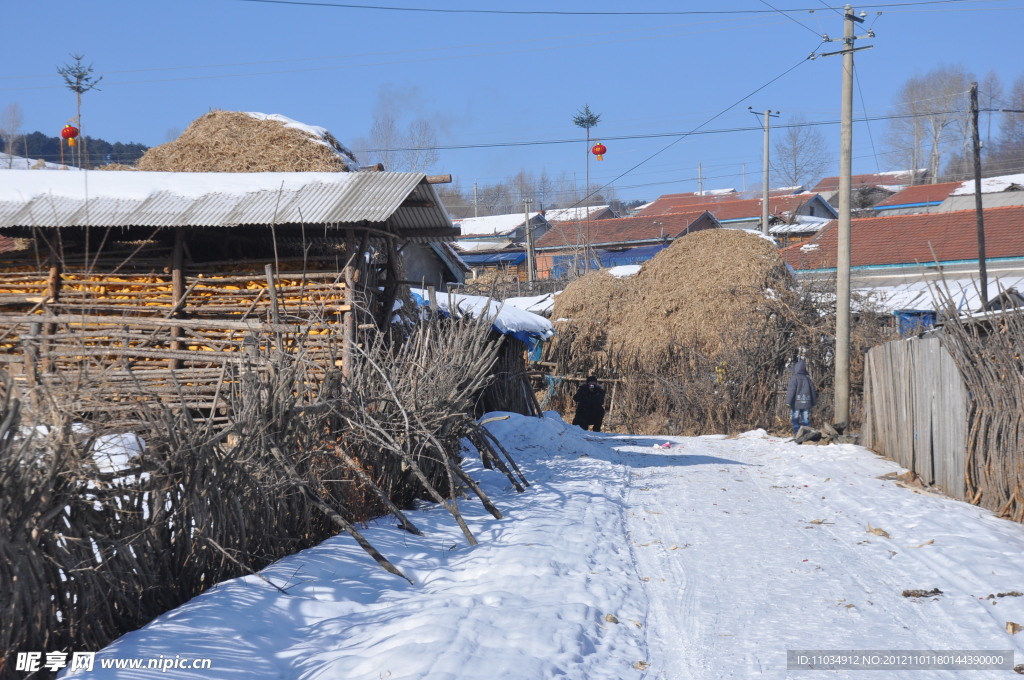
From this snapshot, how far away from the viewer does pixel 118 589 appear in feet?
16.8

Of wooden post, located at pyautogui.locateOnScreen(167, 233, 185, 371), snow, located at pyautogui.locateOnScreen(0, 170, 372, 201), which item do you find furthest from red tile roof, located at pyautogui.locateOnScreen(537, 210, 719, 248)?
wooden post, located at pyautogui.locateOnScreen(167, 233, 185, 371)

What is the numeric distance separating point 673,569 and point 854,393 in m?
13.7

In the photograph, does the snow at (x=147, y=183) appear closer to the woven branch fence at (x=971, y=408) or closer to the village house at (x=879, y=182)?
the woven branch fence at (x=971, y=408)

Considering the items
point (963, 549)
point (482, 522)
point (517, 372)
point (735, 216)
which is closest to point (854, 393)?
point (517, 372)

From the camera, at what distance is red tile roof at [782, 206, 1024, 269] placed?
99.7 ft

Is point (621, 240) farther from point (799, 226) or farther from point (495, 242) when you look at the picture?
point (799, 226)

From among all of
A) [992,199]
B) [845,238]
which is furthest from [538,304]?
[992,199]

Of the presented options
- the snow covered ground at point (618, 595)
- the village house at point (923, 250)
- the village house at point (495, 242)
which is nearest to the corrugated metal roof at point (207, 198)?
the snow covered ground at point (618, 595)

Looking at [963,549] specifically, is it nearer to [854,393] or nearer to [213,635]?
[213,635]

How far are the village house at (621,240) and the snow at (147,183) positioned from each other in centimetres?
3286

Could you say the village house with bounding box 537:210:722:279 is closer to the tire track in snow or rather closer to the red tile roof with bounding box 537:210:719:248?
the red tile roof with bounding box 537:210:719:248

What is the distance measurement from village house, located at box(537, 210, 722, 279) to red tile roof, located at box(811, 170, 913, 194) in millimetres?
32486

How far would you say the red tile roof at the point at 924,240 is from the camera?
30391mm

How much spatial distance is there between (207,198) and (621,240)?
1481 inches
